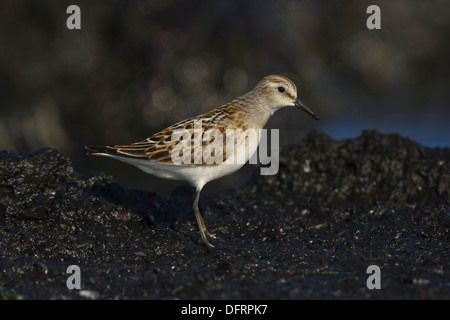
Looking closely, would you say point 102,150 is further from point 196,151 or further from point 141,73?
point 141,73

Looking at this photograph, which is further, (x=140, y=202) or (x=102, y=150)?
(x=140, y=202)

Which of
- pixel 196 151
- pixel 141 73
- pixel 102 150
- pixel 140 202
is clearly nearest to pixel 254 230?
pixel 196 151

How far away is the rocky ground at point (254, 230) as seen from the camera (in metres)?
6.10

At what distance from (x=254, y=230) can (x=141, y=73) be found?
8714 millimetres

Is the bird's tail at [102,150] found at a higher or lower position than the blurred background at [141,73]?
lower

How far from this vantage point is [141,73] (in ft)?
52.2

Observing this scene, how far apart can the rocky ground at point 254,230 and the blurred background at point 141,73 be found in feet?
18.2

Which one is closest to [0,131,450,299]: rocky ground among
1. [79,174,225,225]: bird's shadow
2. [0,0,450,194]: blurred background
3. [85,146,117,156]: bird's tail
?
[79,174,225,225]: bird's shadow

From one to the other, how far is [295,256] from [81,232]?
267 cm

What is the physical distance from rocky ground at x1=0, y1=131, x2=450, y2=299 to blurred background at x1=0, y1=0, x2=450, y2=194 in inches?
219

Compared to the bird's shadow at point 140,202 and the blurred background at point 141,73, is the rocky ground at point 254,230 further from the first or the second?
the blurred background at point 141,73

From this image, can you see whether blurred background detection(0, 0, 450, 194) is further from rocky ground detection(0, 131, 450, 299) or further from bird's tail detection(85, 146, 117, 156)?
bird's tail detection(85, 146, 117, 156)

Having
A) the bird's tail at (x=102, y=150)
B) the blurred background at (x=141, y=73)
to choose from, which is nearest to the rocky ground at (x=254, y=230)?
the bird's tail at (x=102, y=150)
